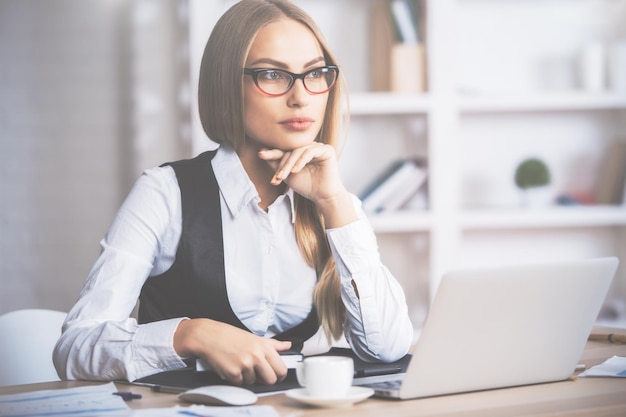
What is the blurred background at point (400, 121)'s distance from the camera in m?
3.38

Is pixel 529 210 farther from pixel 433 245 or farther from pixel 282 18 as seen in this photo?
pixel 282 18

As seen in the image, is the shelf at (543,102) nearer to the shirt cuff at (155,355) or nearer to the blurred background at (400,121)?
the blurred background at (400,121)

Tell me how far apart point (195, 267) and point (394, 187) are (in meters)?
1.88

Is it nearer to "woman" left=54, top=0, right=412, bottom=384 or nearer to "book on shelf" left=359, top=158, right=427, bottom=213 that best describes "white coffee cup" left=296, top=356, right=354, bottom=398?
"woman" left=54, top=0, right=412, bottom=384

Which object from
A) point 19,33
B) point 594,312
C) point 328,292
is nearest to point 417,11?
point 19,33

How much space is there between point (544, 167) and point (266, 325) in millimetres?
2138

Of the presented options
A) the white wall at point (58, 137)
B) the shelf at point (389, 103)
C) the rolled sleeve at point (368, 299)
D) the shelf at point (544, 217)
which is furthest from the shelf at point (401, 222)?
the rolled sleeve at point (368, 299)

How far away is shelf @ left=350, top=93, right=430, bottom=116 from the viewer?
11.0 ft

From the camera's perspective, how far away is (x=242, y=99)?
162 centimetres

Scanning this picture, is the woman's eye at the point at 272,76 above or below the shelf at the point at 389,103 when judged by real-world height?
above

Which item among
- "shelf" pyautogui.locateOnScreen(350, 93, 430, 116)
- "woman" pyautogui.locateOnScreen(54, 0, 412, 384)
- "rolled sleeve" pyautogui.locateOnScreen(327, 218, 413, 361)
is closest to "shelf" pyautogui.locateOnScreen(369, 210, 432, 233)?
"shelf" pyautogui.locateOnScreen(350, 93, 430, 116)

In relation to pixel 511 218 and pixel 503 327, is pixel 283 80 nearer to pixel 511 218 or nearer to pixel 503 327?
pixel 503 327

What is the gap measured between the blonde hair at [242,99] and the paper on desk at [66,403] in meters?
0.54

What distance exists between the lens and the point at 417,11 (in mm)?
3412
